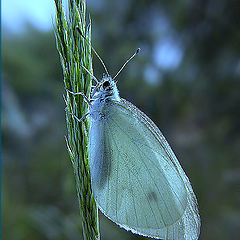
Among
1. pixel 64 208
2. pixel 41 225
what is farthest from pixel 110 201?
pixel 64 208

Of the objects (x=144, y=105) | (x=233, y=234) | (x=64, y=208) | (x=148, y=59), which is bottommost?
(x=233, y=234)

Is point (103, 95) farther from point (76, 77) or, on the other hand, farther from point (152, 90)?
point (152, 90)

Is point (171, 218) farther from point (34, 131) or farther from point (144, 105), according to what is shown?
point (34, 131)

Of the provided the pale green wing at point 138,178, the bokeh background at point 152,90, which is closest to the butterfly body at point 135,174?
the pale green wing at point 138,178

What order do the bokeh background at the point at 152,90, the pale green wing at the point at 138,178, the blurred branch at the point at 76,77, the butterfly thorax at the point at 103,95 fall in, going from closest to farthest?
the blurred branch at the point at 76,77
the pale green wing at the point at 138,178
the butterfly thorax at the point at 103,95
the bokeh background at the point at 152,90

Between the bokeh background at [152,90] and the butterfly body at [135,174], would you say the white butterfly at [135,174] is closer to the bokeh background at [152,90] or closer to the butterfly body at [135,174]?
the butterfly body at [135,174]

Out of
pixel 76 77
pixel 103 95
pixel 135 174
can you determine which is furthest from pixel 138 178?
pixel 76 77

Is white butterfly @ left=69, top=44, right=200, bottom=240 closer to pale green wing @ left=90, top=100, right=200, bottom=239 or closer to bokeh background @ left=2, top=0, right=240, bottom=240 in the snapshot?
pale green wing @ left=90, top=100, right=200, bottom=239
